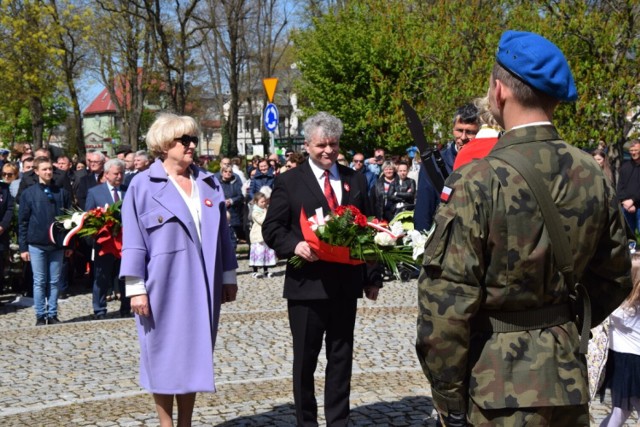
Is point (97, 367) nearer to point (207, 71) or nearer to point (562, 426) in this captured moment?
point (562, 426)

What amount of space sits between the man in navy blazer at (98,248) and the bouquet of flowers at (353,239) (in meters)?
6.23

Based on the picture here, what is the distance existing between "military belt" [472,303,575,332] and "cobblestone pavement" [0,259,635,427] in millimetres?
3225

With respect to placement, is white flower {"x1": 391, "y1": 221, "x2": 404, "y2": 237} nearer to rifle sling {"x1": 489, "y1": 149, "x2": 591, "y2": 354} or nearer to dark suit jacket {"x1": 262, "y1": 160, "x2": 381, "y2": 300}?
dark suit jacket {"x1": 262, "y1": 160, "x2": 381, "y2": 300}

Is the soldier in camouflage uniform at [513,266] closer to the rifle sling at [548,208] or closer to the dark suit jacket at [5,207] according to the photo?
the rifle sling at [548,208]

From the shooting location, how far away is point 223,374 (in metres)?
7.64

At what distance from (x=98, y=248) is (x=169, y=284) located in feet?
20.8

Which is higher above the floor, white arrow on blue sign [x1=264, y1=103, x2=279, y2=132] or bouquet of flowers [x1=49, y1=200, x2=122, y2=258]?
white arrow on blue sign [x1=264, y1=103, x2=279, y2=132]

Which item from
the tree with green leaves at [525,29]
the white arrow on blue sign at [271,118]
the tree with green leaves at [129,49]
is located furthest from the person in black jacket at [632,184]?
the tree with green leaves at [129,49]

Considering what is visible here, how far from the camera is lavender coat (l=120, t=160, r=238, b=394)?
523cm

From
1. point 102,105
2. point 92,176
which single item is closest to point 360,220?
point 92,176

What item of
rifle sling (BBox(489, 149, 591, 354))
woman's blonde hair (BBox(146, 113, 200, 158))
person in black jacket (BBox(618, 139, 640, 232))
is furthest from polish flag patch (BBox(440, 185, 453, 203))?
person in black jacket (BBox(618, 139, 640, 232))

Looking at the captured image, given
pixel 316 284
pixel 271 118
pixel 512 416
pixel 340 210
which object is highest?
pixel 271 118

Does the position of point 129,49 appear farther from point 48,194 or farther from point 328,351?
point 328,351

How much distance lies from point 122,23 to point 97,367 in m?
34.0
